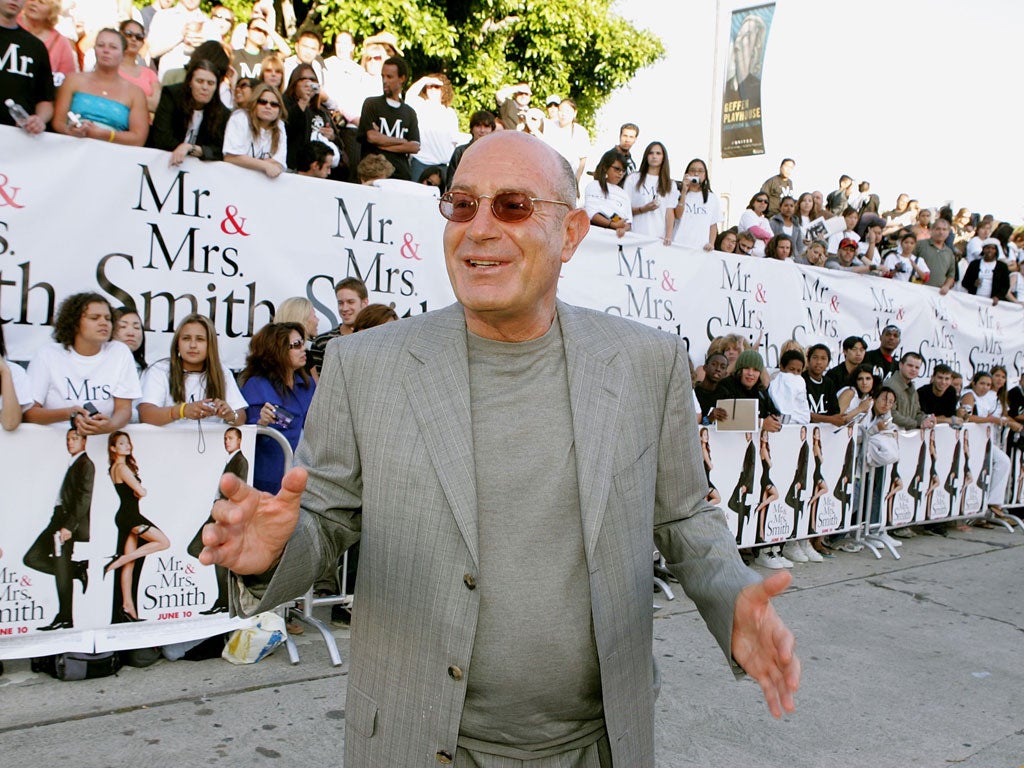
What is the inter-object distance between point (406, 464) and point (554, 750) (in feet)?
2.22

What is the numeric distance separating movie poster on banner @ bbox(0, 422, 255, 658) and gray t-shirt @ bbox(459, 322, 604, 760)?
332 centimetres

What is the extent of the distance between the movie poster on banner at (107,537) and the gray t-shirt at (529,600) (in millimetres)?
3317

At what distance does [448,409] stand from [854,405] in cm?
821

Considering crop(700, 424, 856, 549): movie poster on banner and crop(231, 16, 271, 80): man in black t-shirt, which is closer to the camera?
crop(700, 424, 856, 549): movie poster on banner

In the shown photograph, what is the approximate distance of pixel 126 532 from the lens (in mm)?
4641

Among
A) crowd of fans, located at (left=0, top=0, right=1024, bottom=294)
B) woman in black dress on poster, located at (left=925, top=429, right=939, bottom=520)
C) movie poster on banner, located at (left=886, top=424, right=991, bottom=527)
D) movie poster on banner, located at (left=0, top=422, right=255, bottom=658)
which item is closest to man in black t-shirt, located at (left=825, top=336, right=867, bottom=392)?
movie poster on banner, located at (left=886, top=424, right=991, bottom=527)

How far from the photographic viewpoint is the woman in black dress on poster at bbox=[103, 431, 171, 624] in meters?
4.62

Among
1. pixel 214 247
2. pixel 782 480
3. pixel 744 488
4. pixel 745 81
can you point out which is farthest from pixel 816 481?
pixel 745 81

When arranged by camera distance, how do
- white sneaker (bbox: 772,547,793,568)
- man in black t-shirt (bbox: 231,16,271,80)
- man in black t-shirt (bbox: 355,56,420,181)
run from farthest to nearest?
1. man in black t-shirt (bbox: 231,16,271,80)
2. white sneaker (bbox: 772,547,793,568)
3. man in black t-shirt (bbox: 355,56,420,181)

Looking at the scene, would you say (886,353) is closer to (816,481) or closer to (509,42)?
(816,481)

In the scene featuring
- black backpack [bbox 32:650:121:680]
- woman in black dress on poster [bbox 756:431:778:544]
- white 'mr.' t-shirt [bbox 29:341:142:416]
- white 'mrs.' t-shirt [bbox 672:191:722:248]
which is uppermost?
white 'mrs.' t-shirt [bbox 672:191:722:248]

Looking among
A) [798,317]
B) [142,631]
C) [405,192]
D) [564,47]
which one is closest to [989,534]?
[798,317]

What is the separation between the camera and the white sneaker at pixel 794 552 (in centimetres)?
825

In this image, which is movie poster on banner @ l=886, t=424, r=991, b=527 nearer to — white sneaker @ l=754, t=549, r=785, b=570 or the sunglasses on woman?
white sneaker @ l=754, t=549, r=785, b=570
